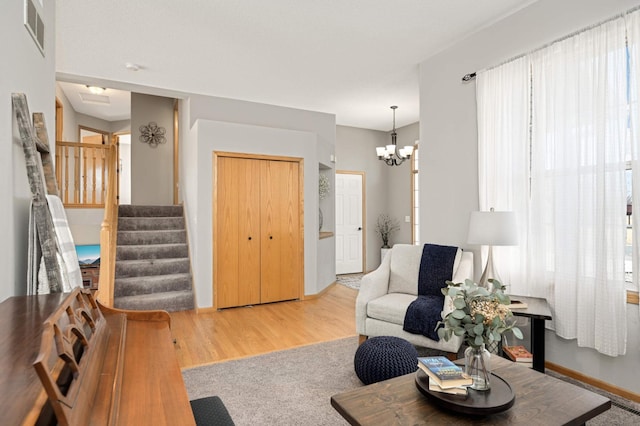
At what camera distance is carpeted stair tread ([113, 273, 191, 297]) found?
4562 mm

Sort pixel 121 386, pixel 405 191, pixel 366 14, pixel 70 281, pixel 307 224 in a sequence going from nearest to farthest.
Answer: pixel 121 386, pixel 70 281, pixel 366 14, pixel 307 224, pixel 405 191

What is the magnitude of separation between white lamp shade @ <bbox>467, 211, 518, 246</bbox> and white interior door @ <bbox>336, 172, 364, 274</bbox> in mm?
4314

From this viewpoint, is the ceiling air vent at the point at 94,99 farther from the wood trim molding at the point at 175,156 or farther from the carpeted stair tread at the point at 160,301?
the carpeted stair tread at the point at 160,301

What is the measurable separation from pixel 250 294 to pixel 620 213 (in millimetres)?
3972

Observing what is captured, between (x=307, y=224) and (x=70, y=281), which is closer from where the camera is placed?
(x=70, y=281)

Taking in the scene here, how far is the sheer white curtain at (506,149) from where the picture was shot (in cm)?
291

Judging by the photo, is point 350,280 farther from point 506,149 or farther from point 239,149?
point 506,149

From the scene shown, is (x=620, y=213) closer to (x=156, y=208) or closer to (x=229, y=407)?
(x=229, y=407)

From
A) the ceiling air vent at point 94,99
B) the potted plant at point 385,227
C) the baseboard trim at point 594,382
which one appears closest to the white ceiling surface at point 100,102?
the ceiling air vent at point 94,99

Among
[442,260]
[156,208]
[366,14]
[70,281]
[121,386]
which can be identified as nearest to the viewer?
[121,386]

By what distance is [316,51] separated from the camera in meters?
3.76

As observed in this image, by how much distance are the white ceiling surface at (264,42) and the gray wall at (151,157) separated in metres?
1.97

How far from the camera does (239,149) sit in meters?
4.73

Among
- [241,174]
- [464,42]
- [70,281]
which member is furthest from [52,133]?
[464,42]
